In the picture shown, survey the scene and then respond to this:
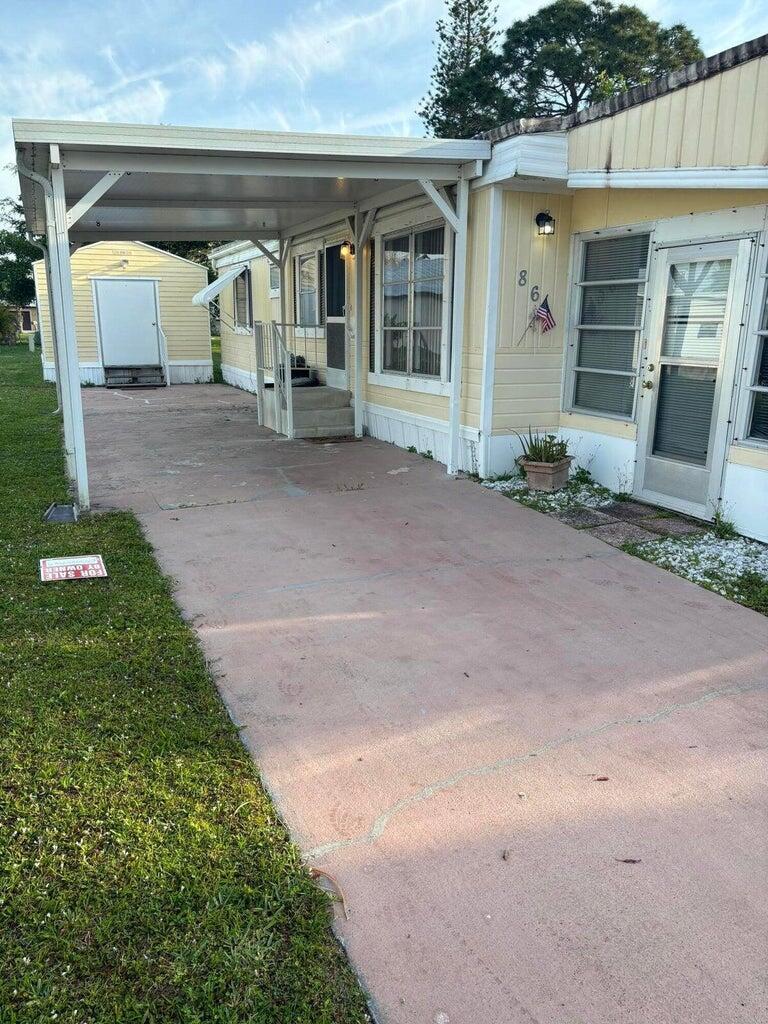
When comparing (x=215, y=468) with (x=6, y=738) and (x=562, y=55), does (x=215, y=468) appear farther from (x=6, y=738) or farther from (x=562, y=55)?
(x=562, y=55)

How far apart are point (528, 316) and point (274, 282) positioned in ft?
25.2

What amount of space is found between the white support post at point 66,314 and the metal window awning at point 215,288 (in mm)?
8361

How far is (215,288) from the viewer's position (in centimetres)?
1398

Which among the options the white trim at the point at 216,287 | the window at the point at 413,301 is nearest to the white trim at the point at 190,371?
the white trim at the point at 216,287

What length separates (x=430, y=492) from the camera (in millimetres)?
6477

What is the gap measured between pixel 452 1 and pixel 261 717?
31005 millimetres

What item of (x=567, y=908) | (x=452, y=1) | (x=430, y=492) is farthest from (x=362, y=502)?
(x=452, y=1)

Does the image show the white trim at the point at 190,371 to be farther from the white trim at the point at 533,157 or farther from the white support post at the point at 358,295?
the white trim at the point at 533,157

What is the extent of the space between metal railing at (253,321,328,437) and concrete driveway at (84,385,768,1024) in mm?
3914

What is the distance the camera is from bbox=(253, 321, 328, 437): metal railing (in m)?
9.12

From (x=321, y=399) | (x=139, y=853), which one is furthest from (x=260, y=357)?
(x=139, y=853)

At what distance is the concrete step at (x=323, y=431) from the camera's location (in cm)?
918

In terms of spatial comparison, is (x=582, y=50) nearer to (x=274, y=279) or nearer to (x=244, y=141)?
(x=274, y=279)

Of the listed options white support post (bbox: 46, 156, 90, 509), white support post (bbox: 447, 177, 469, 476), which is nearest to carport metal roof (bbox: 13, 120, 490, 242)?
white support post (bbox: 46, 156, 90, 509)
